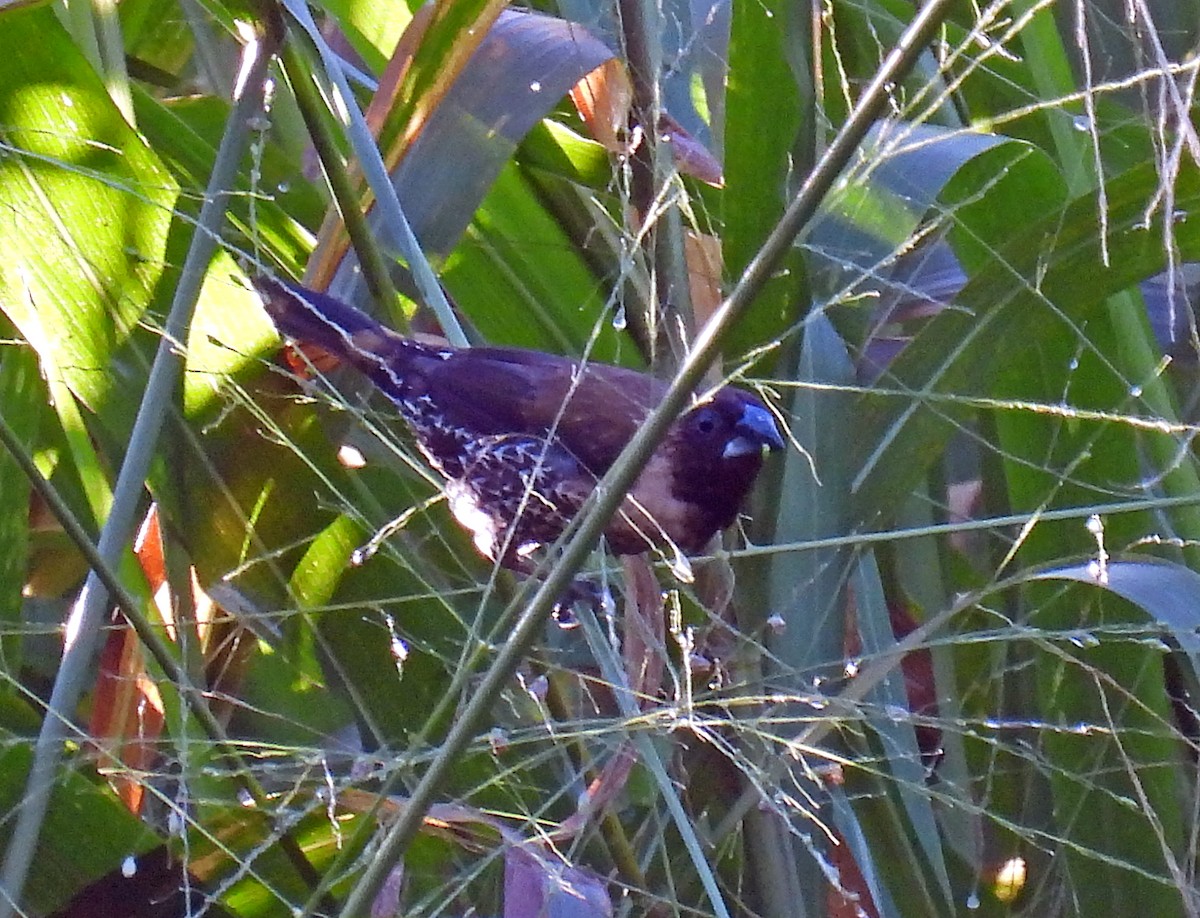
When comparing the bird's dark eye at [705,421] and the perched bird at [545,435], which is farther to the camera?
the bird's dark eye at [705,421]

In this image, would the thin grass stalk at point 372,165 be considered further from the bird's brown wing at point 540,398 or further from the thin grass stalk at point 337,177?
the bird's brown wing at point 540,398

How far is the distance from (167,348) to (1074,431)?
0.87 meters

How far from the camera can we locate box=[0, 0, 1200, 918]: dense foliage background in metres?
1.18

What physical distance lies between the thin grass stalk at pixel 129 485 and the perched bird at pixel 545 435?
341mm

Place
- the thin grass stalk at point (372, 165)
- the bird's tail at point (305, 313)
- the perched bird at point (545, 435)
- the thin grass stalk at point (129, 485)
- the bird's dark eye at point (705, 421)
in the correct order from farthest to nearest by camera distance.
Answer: the bird's dark eye at point (705, 421) < the perched bird at point (545, 435) < the bird's tail at point (305, 313) < the thin grass stalk at point (372, 165) < the thin grass stalk at point (129, 485)

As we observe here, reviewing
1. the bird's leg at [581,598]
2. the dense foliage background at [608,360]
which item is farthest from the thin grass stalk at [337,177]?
Answer: the bird's leg at [581,598]

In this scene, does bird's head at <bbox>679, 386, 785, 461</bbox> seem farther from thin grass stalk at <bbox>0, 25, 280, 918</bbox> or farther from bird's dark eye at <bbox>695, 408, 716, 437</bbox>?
thin grass stalk at <bbox>0, 25, 280, 918</bbox>

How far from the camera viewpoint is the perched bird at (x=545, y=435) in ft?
4.87

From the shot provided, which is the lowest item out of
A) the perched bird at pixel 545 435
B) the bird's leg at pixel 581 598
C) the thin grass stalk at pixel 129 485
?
the bird's leg at pixel 581 598

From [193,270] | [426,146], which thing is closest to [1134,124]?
[426,146]

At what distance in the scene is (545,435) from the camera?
159cm

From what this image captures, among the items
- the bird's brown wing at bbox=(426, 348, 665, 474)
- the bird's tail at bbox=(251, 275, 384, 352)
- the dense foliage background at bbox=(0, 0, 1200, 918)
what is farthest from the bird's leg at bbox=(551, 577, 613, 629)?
the bird's tail at bbox=(251, 275, 384, 352)

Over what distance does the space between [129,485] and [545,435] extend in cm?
61

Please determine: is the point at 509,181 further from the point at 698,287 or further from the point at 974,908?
the point at 974,908
